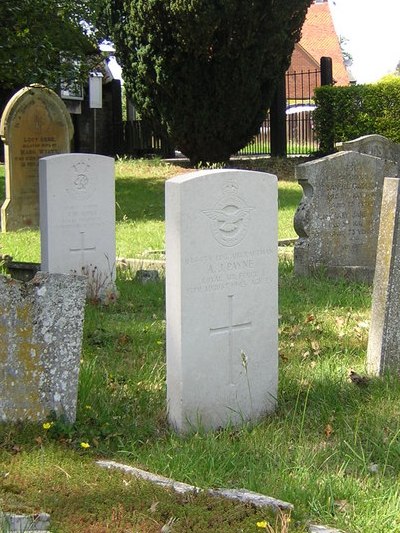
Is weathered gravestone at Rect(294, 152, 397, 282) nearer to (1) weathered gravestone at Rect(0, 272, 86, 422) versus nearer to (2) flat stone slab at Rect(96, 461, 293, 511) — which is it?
(1) weathered gravestone at Rect(0, 272, 86, 422)

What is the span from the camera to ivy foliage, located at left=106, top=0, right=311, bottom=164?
2056 centimetres

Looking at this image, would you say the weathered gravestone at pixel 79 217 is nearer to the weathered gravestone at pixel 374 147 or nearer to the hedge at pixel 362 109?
the weathered gravestone at pixel 374 147

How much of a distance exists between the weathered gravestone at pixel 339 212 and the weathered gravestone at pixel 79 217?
7.09 feet

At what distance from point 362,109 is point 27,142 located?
11.1m

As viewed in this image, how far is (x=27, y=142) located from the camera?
1580 cm

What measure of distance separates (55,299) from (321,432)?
1573mm

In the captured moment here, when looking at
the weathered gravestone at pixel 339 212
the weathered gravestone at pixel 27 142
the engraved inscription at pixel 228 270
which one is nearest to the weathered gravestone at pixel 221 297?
the engraved inscription at pixel 228 270

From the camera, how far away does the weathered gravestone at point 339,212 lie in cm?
1044

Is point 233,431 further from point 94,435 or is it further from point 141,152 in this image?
point 141,152

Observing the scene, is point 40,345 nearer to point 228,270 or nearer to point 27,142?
A: point 228,270

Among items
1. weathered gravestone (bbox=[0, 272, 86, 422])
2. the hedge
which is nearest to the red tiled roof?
the hedge

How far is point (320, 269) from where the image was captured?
10492 millimetres

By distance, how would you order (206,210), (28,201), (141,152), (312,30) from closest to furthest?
(206,210)
(28,201)
(141,152)
(312,30)

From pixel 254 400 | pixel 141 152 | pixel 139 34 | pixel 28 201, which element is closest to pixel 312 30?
pixel 141 152
